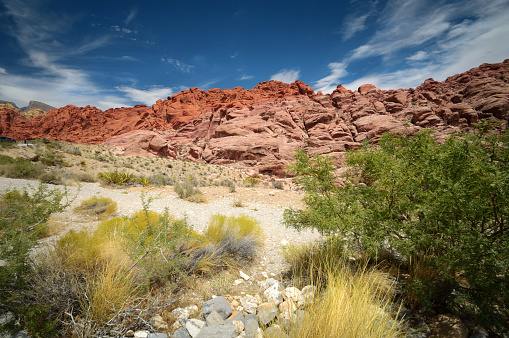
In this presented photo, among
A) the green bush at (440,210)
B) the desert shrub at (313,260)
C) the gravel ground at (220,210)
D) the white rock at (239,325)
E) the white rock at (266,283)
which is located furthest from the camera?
the gravel ground at (220,210)

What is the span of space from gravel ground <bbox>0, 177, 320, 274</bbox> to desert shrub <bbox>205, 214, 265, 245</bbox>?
409 mm

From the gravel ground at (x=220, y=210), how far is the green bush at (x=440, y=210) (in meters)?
1.16

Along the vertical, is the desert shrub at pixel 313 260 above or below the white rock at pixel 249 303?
above

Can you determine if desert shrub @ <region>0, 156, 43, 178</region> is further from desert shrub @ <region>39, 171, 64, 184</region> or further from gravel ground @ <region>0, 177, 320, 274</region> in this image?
gravel ground @ <region>0, 177, 320, 274</region>

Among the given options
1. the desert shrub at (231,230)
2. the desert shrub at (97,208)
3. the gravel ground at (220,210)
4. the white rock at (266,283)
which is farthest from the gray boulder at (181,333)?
the desert shrub at (97,208)

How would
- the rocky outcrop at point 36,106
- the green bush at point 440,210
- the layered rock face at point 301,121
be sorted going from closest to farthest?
the green bush at point 440,210 → the layered rock face at point 301,121 → the rocky outcrop at point 36,106

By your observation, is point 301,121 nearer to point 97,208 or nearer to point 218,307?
point 97,208

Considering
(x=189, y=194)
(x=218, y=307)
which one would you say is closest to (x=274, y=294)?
(x=218, y=307)

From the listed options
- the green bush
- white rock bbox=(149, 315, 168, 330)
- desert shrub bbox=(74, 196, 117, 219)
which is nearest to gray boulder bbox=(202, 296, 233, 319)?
white rock bbox=(149, 315, 168, 330)

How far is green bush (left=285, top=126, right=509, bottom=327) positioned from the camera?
2.03m

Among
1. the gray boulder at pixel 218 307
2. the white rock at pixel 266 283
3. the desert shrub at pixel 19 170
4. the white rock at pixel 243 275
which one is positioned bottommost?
the white rock at pixel 266 283

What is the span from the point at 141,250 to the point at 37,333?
1004mm

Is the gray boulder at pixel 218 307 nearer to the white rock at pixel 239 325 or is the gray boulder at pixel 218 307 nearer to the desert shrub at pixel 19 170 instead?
the white rock at pixel 239 325

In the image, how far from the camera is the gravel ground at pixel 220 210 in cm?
454
